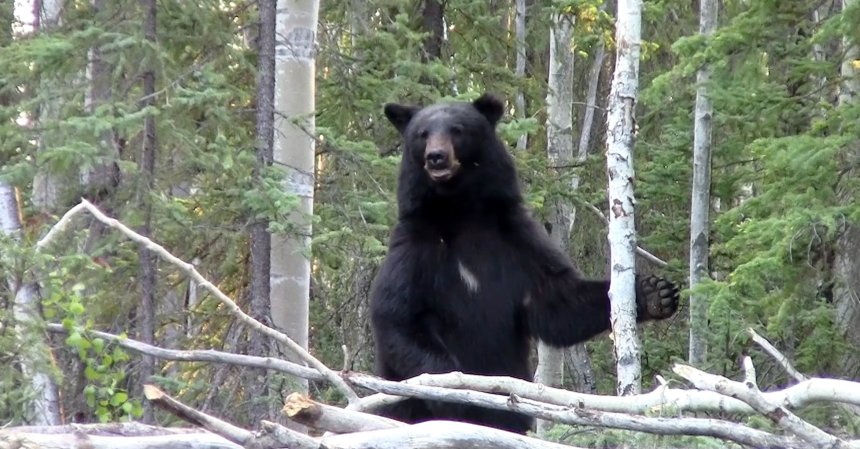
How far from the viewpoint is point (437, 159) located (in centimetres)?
699

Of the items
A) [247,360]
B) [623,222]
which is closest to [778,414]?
[247,360]

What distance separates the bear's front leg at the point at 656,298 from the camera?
6664 mm

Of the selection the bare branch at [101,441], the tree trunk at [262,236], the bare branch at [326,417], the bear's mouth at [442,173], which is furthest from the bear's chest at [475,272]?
the bare branch at [101,441]

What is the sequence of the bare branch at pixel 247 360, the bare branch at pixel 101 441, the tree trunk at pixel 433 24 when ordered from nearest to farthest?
the bare branch at pixel 101 441, the bare branch at pixel 247 360, the tree trunk at pixel 433 24

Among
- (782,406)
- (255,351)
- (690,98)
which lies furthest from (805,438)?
(690,98)

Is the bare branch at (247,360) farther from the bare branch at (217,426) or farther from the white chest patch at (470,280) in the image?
the white chest patch at (470,280)

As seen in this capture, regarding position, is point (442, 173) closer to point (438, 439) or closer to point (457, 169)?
point (457, 169)

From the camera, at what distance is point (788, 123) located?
9.38 meters

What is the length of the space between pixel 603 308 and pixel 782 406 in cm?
299

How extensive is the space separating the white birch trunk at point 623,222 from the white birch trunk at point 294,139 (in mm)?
2746

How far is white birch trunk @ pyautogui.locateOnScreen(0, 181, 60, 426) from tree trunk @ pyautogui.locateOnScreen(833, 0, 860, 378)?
4580 mm

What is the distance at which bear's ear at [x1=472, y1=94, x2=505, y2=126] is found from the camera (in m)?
7.53

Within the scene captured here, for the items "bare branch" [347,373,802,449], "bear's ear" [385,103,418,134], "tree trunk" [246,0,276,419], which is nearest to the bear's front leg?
"bear's ear" [385,103,418,134]

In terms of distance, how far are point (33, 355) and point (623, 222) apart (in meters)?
3.04
